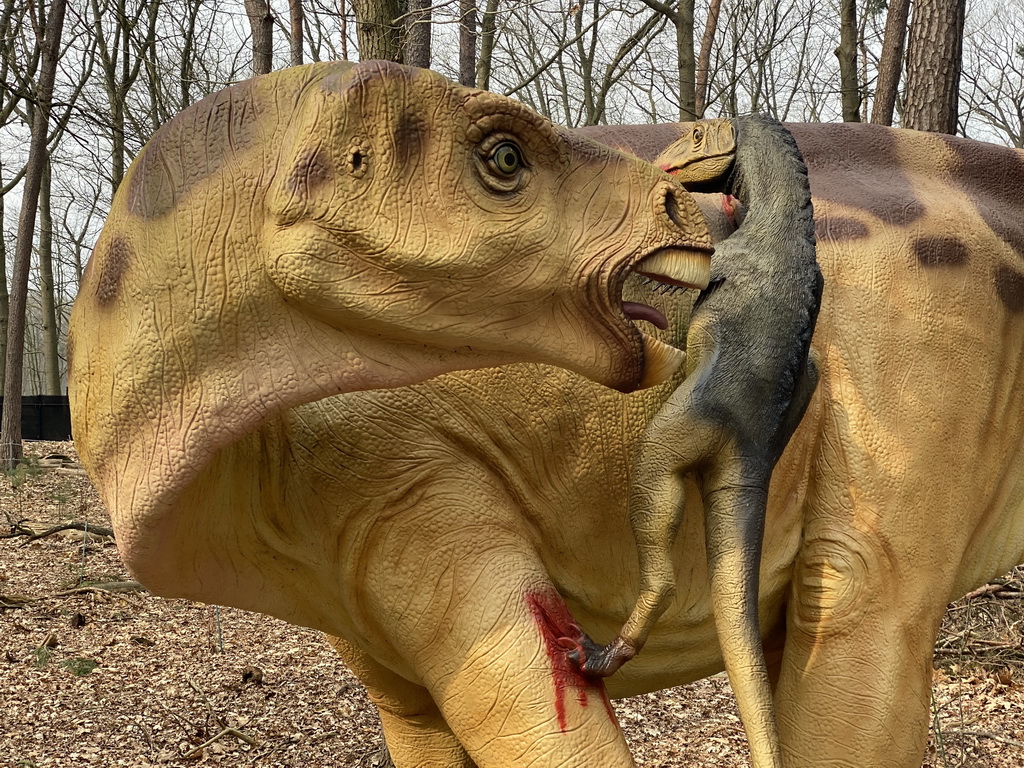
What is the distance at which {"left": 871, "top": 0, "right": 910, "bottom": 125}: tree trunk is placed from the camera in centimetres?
711

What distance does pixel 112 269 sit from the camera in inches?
66.4

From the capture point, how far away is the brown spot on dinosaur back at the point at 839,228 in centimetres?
247

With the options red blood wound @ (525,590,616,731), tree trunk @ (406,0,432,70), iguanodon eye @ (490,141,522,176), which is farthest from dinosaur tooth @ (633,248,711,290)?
tree trunk @ (406,0,432,70)

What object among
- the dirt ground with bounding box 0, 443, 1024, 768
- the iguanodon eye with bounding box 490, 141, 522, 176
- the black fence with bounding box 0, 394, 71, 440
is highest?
the iguanodon eye with bounding box 490, 141, 522, 176

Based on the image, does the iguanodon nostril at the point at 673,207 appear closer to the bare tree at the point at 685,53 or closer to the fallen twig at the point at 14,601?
the fallen twig at the point at 14,601

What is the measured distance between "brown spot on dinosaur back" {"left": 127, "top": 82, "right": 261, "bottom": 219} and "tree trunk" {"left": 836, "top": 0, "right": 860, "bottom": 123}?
299 inches

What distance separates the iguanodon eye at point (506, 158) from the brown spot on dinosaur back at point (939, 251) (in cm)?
121

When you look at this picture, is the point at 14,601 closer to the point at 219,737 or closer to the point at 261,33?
the point at 219,737

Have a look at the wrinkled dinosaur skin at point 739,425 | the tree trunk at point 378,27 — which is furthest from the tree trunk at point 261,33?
the wrinkled dinosaur skin at point 739,425

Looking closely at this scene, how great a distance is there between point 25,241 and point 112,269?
10.4 m

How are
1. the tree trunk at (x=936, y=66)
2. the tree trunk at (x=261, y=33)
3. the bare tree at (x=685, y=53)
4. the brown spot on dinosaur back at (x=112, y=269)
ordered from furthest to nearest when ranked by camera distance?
the bare tree at (x=685, y=53)
the tree trunk at (x=261, y=33)
the tree trunk at (x=936, y=66)
the brown spot on dinosaur back at (x=112, y=269)

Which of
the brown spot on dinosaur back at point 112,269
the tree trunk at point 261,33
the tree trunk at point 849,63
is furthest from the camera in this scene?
the tree trunk at point 849,63

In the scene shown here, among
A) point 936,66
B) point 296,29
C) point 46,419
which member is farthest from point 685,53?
point 46,419

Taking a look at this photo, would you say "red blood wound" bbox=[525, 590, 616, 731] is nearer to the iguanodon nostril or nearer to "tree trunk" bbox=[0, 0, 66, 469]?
the iguanodon nostril
